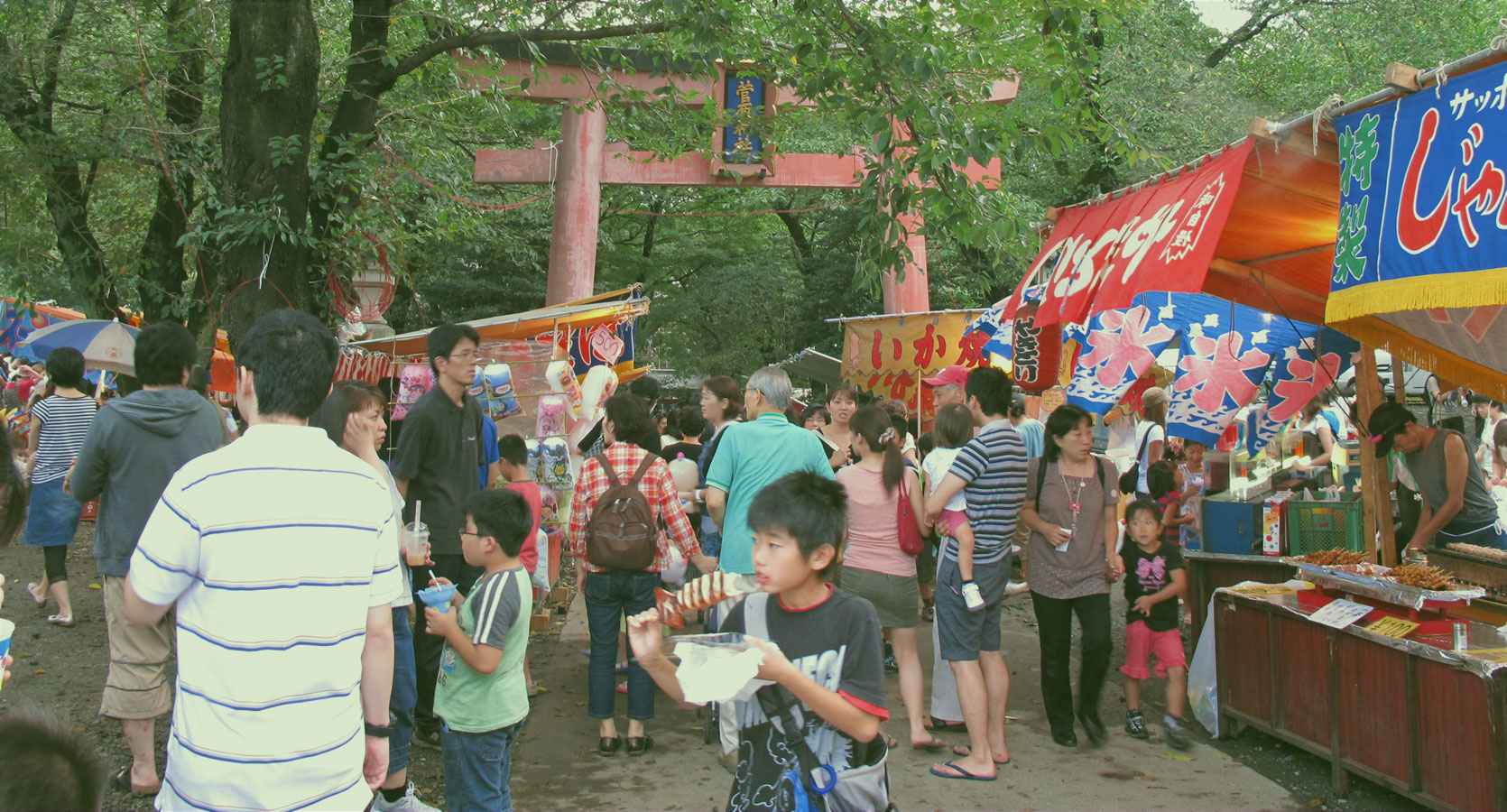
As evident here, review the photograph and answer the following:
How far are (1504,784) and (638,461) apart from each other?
390 centimetres

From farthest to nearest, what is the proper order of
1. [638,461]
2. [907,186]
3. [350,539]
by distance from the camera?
[907,186] < [638,461] < [350,539]

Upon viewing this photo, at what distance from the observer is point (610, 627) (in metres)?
5.33

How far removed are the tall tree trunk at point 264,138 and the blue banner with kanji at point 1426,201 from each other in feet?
18.6

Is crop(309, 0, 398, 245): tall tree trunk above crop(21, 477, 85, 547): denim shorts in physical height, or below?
above

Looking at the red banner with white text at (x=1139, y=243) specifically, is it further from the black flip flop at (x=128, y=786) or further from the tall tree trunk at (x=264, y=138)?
the black flip flop at (x=128, y=786)

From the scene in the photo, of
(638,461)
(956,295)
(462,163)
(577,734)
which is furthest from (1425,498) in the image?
(956,295)

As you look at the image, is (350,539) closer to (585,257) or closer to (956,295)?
(585,257)

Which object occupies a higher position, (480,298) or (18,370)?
(480,298)

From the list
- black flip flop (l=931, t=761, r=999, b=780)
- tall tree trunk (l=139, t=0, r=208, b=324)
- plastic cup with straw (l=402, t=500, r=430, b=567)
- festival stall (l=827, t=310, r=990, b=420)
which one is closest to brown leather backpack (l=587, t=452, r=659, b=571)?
plastic cup with straw (l=402, t=500, r=430, b=567)

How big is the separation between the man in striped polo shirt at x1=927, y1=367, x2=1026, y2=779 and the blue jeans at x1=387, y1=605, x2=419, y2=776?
254 cm

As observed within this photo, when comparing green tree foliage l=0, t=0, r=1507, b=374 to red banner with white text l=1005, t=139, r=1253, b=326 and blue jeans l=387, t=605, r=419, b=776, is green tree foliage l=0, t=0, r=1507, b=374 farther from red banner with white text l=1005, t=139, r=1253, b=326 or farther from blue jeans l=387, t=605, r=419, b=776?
blue jeans l=387, t=605, r=419, b=776

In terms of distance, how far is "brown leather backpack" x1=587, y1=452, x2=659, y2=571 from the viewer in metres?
5.16

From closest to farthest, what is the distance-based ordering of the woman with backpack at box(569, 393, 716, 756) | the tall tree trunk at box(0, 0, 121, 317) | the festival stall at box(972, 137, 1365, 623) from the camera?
the festival stall at box(972, 137, 1365, 623)
the woman with backpack at box(569, 393, 716, 756)
the tall tree trunk at box(0, 0, 121, 317)

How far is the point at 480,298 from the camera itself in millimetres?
21141
